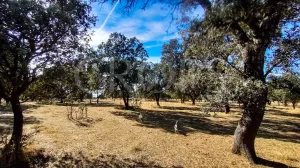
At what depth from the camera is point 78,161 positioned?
1028 centimetres

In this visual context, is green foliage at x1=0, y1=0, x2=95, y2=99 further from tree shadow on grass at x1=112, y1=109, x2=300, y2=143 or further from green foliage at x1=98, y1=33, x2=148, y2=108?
green foliage at x1=98, y1=33, x2=148, y2=108

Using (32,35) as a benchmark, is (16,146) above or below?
below

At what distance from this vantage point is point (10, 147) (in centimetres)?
951

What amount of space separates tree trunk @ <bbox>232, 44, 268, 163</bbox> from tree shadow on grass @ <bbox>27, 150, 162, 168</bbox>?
4587 millimetres

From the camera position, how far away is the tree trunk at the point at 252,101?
10148 millimetres

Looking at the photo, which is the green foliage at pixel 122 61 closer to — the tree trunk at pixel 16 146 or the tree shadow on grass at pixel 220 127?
the tree shadow on grass at pixel 220 127

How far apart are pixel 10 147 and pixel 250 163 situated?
→ 35.0 feet

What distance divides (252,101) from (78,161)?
26.7ft

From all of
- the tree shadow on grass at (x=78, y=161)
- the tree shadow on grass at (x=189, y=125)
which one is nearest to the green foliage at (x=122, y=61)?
the tree shadow on grass at (x=189, y=125)

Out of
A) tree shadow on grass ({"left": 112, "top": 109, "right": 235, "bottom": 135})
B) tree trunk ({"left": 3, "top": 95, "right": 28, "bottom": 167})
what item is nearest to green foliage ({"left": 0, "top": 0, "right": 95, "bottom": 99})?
tree trunk ({"left": 3, "top": 95, "right": 28, "bottom": 167})

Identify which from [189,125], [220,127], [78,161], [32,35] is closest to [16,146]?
[78,161]

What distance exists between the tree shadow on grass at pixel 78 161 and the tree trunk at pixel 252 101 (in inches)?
181

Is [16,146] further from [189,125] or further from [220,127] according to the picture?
[220,127]

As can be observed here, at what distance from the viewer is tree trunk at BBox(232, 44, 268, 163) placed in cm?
1015
